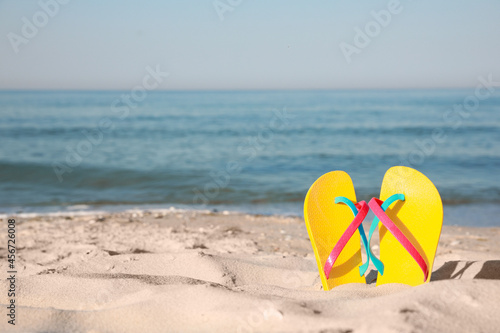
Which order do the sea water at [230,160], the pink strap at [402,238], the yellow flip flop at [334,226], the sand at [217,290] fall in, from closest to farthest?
the sand at [217,290] < the pink strap at [402,238] < the yellow flip flop at [334,226] < the sea water at [230,160]

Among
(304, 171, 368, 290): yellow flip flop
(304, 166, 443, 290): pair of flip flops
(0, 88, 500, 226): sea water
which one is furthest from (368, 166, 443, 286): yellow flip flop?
(0, 88, 500, 226): sea water

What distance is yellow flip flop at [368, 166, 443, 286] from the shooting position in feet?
7.75

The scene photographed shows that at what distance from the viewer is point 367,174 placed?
29.5 feet

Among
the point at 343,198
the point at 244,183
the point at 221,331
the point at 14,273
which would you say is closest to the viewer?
the point at 221,331

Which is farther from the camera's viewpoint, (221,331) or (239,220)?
(239,220)

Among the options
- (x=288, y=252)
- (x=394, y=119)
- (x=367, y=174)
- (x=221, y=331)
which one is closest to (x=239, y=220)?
(x=288, y=252)

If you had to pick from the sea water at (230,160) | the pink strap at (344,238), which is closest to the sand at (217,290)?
the pink strap at (344,238)

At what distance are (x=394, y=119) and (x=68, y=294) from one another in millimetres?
19126

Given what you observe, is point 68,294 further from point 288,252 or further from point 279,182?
point 279,182

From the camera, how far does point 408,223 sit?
8.19 ft

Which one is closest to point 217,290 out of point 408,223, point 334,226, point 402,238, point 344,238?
point 344,238

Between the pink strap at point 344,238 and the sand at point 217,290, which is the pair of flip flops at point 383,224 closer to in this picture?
the pink strap at point 344,238

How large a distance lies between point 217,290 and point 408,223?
1.18 m

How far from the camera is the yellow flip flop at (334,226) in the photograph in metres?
2.42
